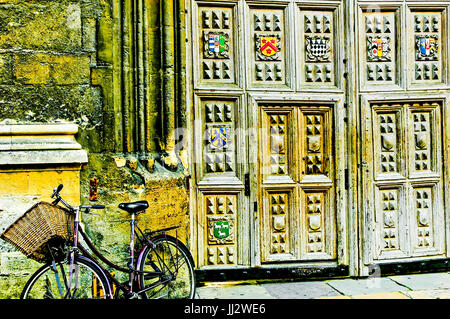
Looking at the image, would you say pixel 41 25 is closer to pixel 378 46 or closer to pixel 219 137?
pixel 219 137

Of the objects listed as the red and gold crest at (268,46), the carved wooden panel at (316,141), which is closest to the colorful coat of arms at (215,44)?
the red and gold crest at (268,46)

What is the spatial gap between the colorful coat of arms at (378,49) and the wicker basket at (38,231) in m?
3.50

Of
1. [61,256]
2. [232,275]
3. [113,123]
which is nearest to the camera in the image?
[61,256]

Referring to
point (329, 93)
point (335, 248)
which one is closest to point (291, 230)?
point (335, 248)

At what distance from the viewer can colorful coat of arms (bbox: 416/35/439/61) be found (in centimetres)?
514

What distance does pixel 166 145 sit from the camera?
14.8 ft

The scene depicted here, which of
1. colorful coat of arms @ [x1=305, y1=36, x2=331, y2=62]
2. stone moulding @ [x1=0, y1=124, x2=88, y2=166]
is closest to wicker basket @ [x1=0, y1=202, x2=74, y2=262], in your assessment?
stone moulding @ [x1=0, y1=124, x2=88, y2=166]

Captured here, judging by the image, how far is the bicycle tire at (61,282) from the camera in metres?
3.51

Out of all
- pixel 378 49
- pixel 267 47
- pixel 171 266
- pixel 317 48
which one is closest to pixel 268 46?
pixel 267 47

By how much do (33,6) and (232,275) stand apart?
3.13 meters

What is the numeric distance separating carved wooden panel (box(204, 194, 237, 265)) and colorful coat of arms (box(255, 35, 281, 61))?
4.88 ft

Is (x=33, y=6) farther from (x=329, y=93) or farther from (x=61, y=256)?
(x=329, y=93)

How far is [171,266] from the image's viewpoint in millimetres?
4262
